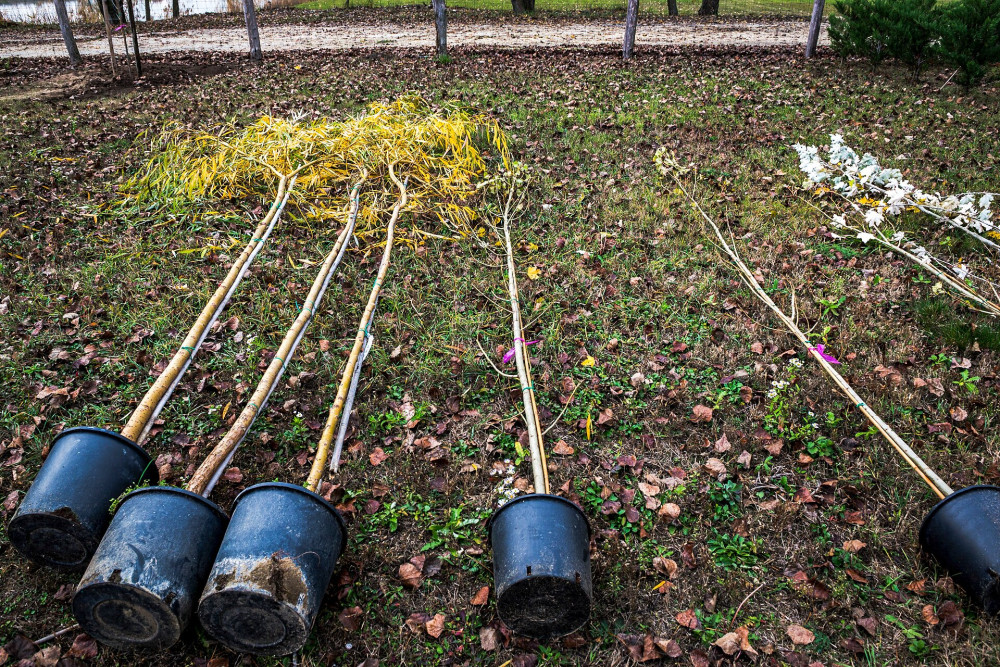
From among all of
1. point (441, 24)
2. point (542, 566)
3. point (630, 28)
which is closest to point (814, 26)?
point (630, 28)

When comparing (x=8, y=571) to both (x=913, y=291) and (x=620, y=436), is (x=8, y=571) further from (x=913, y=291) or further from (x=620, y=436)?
(x=913, y=291)

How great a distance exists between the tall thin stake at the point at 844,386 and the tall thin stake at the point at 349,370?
2.73 meters

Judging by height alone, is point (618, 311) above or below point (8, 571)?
above

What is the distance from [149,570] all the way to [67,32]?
A: 13298 millimetres

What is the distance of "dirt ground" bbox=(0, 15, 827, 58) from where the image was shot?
45.0 feet

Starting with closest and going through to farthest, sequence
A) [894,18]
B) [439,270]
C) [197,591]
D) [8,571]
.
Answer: [197,591]
[8,571]
[439,270]
[894,18]

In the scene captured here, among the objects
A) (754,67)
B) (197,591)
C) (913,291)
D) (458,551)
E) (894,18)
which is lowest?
(458,551)

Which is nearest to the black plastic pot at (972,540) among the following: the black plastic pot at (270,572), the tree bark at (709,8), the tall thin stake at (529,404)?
the tall thin stake at (529,404)

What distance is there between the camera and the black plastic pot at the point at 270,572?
2.00m

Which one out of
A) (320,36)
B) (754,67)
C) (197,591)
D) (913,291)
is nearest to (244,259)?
(197,591)

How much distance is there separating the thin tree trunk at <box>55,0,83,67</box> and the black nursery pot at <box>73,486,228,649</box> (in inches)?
491

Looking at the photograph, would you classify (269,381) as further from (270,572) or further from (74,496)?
(270,572)

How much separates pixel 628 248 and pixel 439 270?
163cm

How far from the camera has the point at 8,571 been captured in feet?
8.38
